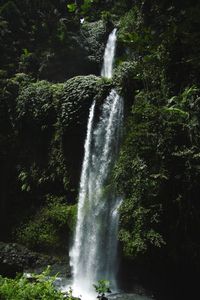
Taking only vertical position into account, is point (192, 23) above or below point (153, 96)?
below

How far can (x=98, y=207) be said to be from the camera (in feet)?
30.3

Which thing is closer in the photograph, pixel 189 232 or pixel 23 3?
pixel 189 232

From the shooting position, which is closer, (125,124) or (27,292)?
(27,292)

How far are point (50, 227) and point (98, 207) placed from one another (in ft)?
7.71

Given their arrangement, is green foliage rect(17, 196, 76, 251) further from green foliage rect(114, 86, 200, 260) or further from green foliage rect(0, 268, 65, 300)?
green foliage rect(0, 268, 65, 300)

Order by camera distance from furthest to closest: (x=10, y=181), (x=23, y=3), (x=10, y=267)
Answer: (x=23, y=3)
(x=10, y=181)
(x=10, y=267)

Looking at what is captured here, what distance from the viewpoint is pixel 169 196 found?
7523 mm

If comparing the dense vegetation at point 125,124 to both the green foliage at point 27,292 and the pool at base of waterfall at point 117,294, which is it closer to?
the pool at base of waterfall at point 117,294

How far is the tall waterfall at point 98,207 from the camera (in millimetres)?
8664

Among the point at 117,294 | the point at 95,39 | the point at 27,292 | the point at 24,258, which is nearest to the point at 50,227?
the point at 24,258

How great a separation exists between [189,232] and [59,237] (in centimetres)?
444

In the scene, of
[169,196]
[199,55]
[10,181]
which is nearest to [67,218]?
[10,181]

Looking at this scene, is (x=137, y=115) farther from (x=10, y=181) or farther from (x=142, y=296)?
(x=10, y=181)

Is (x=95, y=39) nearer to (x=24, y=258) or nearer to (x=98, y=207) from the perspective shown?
(x=98, y=207)
